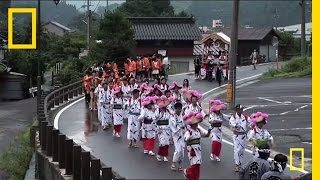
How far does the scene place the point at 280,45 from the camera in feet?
182

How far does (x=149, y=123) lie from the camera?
14.0 m

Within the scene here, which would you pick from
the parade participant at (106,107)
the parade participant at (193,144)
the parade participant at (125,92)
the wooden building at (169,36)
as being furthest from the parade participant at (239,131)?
the wooden building at (169,36)

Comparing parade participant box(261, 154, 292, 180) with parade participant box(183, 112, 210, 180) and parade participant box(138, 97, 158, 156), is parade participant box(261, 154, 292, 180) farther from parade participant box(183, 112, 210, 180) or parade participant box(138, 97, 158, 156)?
parade participant box(138, 97, 158, 156)

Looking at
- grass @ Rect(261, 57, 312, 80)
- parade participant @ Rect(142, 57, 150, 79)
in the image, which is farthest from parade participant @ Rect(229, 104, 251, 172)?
grass @ Rect(261, 57, 312, 80)

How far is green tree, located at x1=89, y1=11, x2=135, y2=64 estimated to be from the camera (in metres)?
33.0

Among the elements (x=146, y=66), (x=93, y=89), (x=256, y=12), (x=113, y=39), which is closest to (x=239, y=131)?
(x=93, y=89)

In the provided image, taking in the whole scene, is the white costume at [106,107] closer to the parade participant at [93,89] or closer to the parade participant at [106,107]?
the parade participant at [106,107]

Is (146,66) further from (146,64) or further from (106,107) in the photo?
(106,107)

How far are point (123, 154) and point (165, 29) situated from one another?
32.8 m

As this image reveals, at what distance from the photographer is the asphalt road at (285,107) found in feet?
50.9

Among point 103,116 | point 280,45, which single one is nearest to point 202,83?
point 103,116

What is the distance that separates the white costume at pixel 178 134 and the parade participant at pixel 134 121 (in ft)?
8.81

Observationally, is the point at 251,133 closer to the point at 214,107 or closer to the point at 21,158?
the point at 214,107

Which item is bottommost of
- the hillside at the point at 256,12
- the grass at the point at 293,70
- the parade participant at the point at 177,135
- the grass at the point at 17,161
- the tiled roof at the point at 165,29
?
the grass at the point at 17,161
